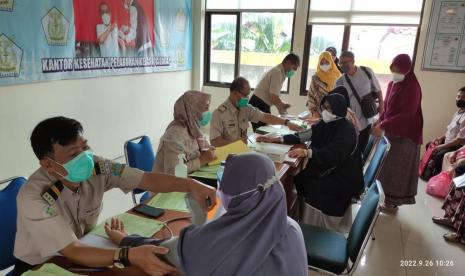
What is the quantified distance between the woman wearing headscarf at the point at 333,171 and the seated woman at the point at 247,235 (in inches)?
53.9

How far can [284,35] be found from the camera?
5.41 m

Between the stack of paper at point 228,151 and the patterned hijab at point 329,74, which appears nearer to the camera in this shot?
the stack of paper at point 228,151

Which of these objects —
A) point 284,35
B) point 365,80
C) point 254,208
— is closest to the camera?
point 254,208

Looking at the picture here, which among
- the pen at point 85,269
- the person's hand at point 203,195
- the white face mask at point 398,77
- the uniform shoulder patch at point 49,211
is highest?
the white face mask at point 398,77

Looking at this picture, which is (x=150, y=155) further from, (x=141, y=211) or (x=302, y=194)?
(x=302, y=194)

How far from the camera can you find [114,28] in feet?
13.0

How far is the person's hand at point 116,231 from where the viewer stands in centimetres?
126

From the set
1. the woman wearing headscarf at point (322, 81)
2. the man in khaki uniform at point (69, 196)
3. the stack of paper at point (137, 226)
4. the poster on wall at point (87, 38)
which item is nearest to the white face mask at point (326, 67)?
the woman wearing headscarf at point (322, 81)

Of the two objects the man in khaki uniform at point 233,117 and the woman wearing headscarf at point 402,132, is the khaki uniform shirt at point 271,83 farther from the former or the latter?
the woman wearing headscarf at point 402,132

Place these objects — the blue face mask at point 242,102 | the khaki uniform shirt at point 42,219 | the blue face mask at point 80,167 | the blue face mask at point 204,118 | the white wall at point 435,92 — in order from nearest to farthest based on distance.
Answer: the khaki uniform shirt at point 42,219
the blue face mask at point 80,167
the blue face mask at point 204,118
the blue face mask at point 242,102
the white wall at point 435,92

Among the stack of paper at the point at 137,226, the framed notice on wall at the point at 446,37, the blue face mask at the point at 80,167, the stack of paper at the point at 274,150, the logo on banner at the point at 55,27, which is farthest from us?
the framed notice on wall at the point at 446,37

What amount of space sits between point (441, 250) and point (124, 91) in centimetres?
382

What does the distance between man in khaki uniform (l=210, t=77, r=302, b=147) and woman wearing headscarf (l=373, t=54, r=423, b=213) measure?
1.34 metres

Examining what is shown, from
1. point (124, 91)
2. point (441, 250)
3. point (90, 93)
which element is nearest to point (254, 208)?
point (441, 250)
